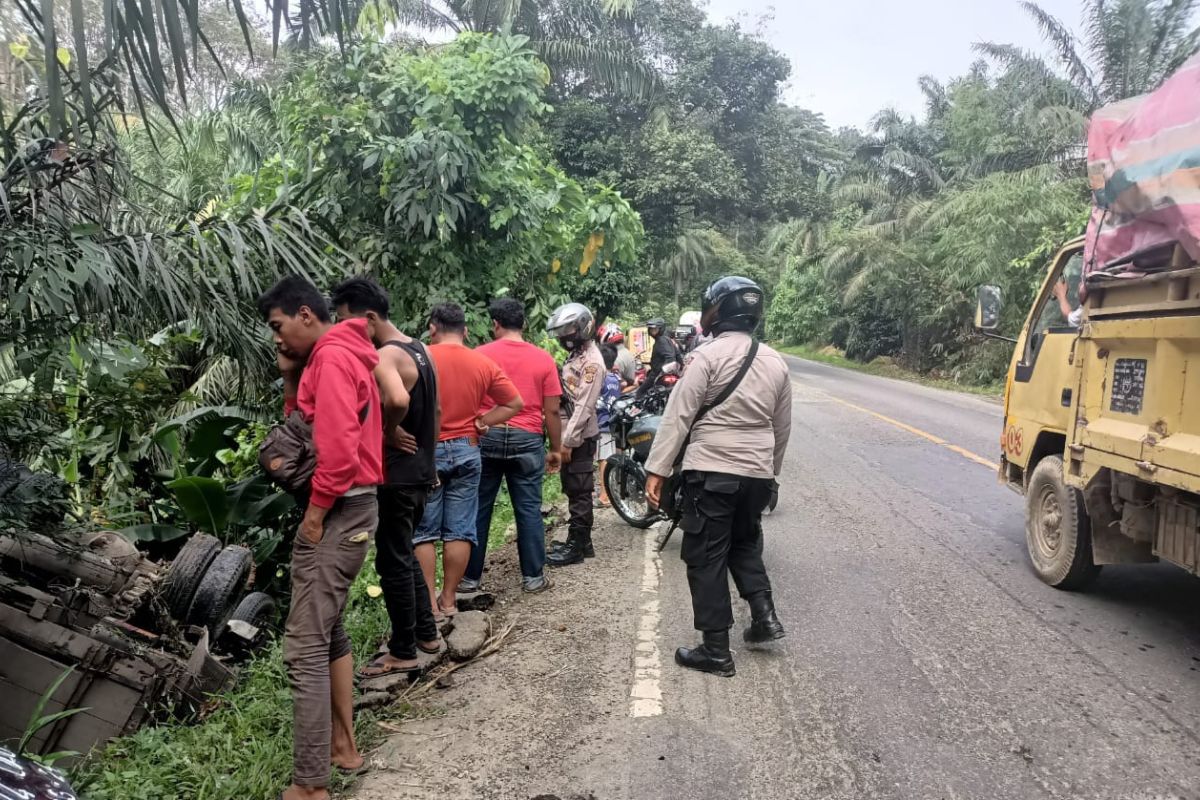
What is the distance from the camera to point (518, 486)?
220 inches

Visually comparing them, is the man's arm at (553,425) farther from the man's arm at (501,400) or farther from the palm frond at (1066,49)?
the palm frond at (1066,49)

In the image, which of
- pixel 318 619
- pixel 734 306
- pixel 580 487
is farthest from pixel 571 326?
pixel 318 619

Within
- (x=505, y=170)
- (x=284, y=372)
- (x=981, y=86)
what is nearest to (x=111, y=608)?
(x=284, y=372)

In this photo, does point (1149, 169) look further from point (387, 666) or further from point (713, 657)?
point (387, 666)

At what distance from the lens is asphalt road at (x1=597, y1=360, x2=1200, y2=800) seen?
3.33 meters

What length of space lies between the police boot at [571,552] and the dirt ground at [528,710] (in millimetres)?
546

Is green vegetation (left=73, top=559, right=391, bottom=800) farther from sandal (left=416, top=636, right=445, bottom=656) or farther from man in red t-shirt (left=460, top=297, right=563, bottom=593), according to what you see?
man in red t-shirt (left=460, top=297, right=563, bottom=593)

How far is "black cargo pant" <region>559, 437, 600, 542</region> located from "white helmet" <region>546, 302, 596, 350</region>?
75 cm

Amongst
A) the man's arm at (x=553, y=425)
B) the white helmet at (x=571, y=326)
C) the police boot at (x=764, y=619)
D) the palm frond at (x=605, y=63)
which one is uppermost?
the palm frond at (x=605, y=63)

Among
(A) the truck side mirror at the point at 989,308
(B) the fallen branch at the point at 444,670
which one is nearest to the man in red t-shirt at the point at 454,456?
(B) the fallen branch at the point at 444,670

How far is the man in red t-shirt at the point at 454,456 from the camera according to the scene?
5.00 metres

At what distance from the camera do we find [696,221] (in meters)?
26.2

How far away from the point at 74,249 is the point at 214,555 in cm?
195

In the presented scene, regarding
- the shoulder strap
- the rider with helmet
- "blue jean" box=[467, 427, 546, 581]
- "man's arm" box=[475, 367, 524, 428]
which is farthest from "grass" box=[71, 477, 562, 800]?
the rider with helmet
